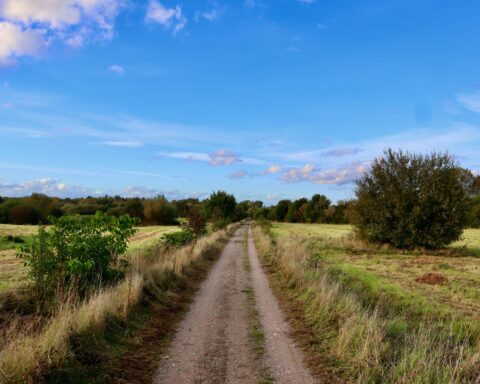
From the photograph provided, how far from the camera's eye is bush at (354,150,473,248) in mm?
29344

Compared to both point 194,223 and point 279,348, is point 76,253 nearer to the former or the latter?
point 279,348

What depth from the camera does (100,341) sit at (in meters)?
6.71

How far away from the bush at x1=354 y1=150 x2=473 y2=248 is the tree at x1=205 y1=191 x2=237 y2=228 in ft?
90.1

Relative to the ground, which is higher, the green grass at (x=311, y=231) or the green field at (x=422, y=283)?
the green grass at (x=311, y=231)

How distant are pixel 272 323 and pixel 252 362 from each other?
108 inches

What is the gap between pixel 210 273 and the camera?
1781cm

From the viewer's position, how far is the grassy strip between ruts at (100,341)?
16.4 ft

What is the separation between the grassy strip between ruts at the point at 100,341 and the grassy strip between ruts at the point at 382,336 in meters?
2.82

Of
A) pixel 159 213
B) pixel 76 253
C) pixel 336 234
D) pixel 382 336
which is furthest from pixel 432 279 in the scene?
pixel 159 213

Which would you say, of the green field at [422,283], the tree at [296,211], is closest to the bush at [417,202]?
the green field at [422,283]

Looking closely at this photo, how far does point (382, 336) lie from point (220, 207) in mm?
56070

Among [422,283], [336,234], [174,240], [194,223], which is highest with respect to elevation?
[194,223]

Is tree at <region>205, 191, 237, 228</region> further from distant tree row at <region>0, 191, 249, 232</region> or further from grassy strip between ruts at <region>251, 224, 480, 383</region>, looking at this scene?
grassy strip between ruts at <region>251, 224, 480, 383</region>

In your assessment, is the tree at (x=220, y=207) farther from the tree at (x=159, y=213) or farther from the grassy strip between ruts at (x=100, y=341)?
the grassy strip between ruts at (x=100, y=341)
